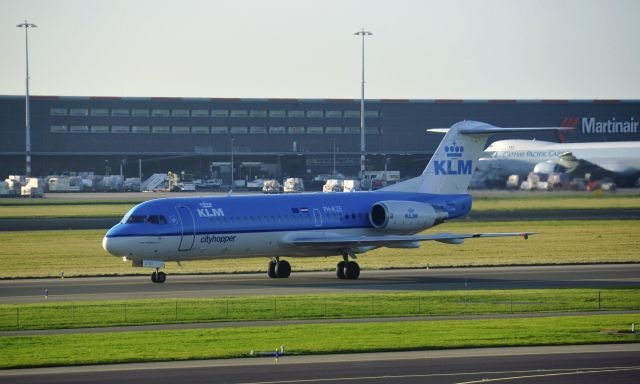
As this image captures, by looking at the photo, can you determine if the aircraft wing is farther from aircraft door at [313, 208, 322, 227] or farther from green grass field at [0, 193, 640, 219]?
green grass field at [0, 193, 640, 219]

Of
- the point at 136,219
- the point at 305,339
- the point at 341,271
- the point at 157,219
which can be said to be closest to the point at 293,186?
the point at 341,271

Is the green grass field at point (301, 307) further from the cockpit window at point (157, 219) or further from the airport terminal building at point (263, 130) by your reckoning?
the airport terminal building at point (263, 130)

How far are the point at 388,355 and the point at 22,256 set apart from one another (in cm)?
3604

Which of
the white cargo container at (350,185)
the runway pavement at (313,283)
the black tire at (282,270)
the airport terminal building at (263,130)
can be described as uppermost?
the airport terminal building at (263,130)

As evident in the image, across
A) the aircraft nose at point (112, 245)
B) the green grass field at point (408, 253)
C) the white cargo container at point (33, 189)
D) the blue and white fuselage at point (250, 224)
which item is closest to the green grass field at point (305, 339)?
the aircraft nose at point (112, 245)

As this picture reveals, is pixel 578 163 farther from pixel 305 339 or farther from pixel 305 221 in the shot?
pixel 305 339

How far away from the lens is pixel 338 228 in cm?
5256

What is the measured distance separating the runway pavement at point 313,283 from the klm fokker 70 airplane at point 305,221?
131cm

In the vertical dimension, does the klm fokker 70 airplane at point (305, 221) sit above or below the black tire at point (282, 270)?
above

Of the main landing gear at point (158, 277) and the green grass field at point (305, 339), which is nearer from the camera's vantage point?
the green grass field at point (305, 339)

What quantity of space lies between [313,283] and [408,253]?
1633 centimetres

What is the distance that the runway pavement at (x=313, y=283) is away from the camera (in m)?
45.0

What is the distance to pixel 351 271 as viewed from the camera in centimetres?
5078

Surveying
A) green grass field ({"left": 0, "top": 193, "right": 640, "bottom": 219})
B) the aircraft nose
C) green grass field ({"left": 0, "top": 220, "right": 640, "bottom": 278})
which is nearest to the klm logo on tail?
green grass field ({"left": 0, "top": 220, "right": 640, "bottom": 278})
